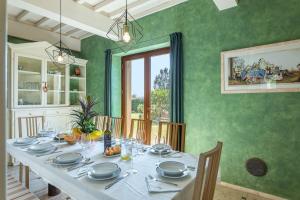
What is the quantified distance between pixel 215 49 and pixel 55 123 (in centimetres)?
341

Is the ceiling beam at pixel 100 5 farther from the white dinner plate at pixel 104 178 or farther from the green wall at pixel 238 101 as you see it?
the white dinner plate at pixel 104 178

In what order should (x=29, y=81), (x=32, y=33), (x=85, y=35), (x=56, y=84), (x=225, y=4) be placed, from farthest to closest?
1. (x=85, y=35)
2. (x=56, y=84)
3. (x=32, y=33)
4. (x=29, y=81)
5. (x=225, y=4)

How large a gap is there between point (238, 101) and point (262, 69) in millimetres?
501

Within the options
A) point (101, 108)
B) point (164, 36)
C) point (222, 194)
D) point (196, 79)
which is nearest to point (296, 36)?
point (196, 79)

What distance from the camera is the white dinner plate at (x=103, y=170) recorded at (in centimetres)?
119

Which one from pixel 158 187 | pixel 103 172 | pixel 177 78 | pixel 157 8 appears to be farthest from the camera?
pixel 157 8

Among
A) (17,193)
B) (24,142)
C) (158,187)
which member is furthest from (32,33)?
(158,187)

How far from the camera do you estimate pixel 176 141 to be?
86.3 inches

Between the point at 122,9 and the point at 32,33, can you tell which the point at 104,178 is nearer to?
the point at 122,9

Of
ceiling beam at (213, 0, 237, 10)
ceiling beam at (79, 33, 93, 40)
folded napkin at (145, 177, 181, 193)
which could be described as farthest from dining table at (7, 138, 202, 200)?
ceiling beam at (79, 33, 93, 40)

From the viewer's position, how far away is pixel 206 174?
1112 millimetres

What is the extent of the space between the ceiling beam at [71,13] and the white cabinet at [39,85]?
41.6 inches

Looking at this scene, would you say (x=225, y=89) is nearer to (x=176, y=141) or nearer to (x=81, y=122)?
(x=176, y=141)

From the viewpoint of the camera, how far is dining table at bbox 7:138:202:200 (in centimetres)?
103
